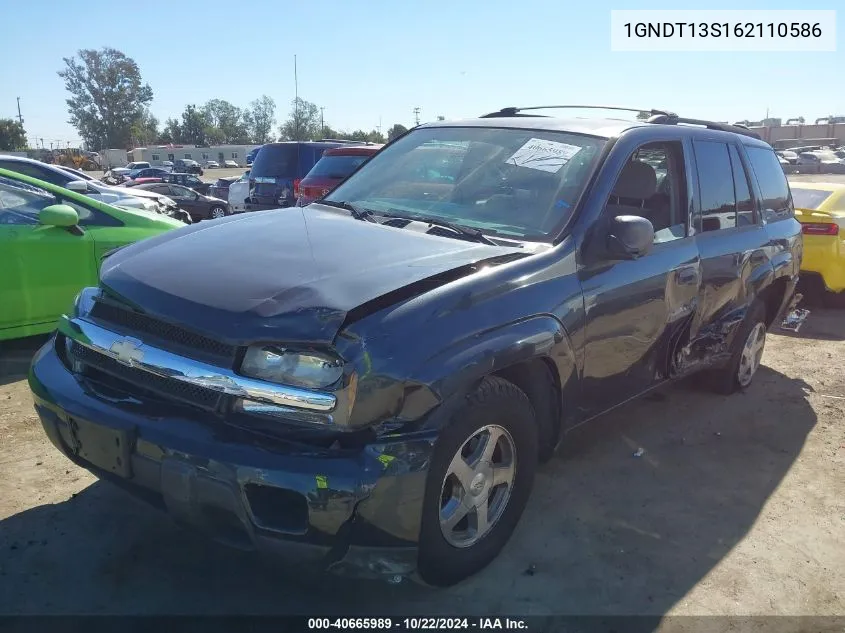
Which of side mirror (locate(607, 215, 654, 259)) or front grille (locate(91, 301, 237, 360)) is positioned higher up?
→ side mirror (locate(607, 215, 654, 259))

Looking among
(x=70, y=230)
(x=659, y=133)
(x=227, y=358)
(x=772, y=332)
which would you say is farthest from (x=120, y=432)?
(x=772, y=332)

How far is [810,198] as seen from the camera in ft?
26.6

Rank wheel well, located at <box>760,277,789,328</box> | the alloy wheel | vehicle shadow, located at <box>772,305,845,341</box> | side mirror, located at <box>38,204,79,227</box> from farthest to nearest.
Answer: vehicle shadow, located at <box>772,305,845,341</box> → wheel well, located at <box>760,277,789,328</box> → side mirror, located at <box>38,204,79,227</box> → the alloy wheel

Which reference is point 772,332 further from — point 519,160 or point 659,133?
point 519,160

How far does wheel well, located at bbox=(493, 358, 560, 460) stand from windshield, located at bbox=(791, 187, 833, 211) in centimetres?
616

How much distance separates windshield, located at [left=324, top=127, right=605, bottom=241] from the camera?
3326mm

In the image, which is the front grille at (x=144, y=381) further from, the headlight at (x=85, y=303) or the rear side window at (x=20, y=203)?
the rear side window at (x=20, y=203)

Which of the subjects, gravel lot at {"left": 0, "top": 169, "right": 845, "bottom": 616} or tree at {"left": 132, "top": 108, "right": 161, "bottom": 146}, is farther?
tree at {"left": 132, "top": 108, "right": 161, "bottom": 146}

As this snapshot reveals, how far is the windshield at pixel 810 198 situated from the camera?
313 inches

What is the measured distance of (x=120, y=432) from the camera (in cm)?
245

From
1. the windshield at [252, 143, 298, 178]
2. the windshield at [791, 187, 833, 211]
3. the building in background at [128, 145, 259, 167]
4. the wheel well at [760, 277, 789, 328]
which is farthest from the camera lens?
the building in background at [128, 145, 259, 167]

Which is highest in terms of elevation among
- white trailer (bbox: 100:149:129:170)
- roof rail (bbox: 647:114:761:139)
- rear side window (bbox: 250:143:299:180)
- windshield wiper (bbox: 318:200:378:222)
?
white trailer (bbox: 100:149:129:170)

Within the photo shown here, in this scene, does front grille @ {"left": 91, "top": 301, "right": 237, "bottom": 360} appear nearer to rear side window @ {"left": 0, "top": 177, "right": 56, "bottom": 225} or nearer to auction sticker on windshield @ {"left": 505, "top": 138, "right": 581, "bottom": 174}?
auction sticker on windshield @ {"left": 505, "top": 138, "right": 581, "bottom": 174}

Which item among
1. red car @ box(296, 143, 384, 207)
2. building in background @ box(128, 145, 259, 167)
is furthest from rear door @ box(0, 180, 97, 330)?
building in background @ box(128, 145, 259, 167)
